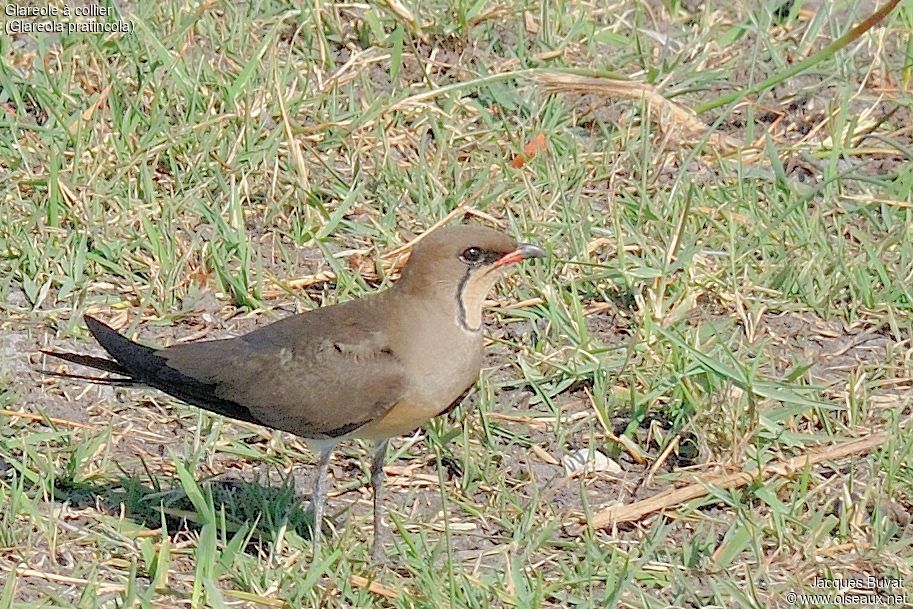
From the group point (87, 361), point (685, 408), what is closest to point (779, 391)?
point (685, 408)

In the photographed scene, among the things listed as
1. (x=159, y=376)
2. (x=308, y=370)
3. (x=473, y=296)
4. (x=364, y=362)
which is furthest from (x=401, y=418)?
(x=159, y=376)

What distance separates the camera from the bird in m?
A: 4.35

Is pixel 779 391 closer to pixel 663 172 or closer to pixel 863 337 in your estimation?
pixel 863 337

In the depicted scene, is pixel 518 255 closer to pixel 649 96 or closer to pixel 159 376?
pixel 159 376

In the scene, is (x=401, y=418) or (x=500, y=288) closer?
(x=401, y=418)

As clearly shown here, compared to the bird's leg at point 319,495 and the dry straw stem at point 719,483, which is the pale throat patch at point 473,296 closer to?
the bird's leg at point 319,495

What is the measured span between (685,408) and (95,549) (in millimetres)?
1875

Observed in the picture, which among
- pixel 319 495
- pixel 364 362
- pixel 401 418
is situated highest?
pixel 364 362

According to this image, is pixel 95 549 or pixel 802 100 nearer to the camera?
pixel 95 549

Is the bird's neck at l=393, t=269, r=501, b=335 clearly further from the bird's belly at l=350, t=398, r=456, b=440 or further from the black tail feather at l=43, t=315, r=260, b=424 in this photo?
the black tail feather at l=43, t=315, r=260, b=424

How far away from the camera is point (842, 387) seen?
523 centimetres

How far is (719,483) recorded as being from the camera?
4.79 m

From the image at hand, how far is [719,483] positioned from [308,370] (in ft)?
4.28

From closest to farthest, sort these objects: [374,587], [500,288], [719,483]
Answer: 1. [374,587]
2. [719,483]
3. [500,288]
